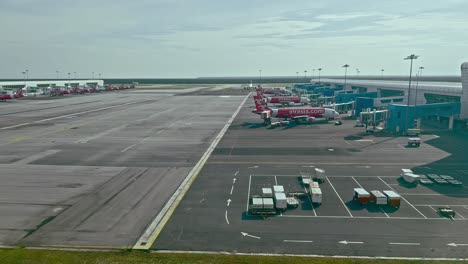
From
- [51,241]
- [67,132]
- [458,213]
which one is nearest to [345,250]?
[458,213]

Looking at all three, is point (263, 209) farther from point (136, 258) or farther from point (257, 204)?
point (136, 258)

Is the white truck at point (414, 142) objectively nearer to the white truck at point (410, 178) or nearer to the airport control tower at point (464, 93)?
the white truck at point (410, 178)

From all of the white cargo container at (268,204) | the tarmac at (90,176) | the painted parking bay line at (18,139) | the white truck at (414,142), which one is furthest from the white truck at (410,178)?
the painted parking bay line at (18,139)

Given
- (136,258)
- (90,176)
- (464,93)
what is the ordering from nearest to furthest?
(136,258), (90,176), (464,93)

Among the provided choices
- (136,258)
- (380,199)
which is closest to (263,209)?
(380,199)

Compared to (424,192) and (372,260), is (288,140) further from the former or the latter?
(372,260)

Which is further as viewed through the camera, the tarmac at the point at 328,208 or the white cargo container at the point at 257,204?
the white cargo container at the point at 257,204

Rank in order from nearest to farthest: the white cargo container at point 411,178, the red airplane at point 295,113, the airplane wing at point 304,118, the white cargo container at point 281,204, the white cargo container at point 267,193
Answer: the white cargo container at point 281,204
the white cargo container at point 267,193
the white cargo container at point 411,178
the red airplane at point 295,113
the airplane wing at point 304,118
